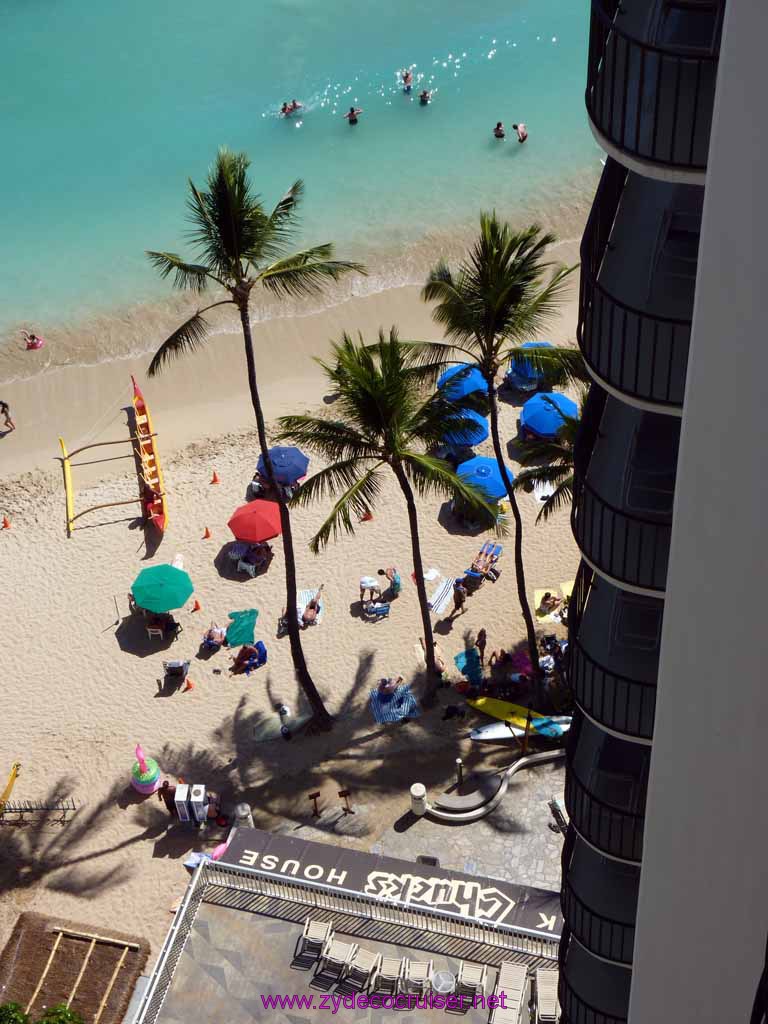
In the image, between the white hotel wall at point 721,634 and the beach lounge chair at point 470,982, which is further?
the beach lounge chair at point 470,982

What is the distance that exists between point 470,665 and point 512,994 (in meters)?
10.3

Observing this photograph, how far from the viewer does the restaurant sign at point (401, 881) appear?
2131 cm

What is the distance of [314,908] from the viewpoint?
21.6 m

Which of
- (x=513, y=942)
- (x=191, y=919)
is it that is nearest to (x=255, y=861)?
(x=191, y=919)

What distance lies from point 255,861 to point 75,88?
5383 centimetres

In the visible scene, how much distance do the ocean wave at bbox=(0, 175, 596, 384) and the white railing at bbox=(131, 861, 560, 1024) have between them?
26.4 metres

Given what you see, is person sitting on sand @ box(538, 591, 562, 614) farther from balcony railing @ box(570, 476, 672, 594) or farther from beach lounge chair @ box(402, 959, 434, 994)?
balcony railing @ box(570, 476, 672, 594)

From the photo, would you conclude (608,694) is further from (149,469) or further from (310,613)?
(149,469)

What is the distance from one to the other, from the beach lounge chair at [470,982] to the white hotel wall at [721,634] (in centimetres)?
914

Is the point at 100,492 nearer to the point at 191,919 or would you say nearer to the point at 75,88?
the point at 191,919

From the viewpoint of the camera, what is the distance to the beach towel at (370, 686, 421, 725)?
28594 mm

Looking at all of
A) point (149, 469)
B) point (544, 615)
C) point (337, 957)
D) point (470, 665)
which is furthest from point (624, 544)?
point (149, 469)

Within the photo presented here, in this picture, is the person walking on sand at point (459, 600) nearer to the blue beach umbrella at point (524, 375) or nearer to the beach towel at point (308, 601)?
the beach towel at point (308, 601)

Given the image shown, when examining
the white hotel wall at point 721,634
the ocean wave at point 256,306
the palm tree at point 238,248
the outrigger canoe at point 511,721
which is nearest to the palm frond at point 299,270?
the palm tree at point 238,248
